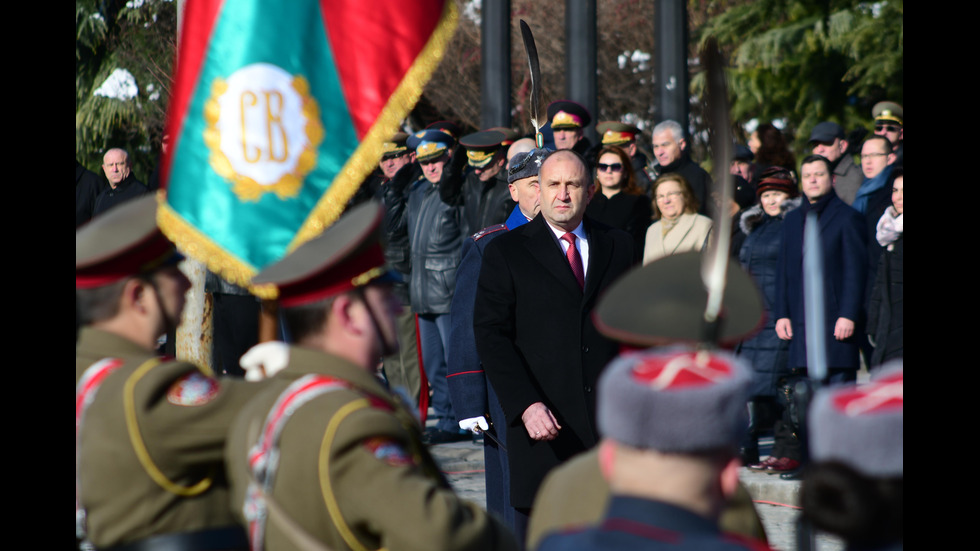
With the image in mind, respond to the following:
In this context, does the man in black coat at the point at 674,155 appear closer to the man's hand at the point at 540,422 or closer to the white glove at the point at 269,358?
the man's hand at the point at 540,422

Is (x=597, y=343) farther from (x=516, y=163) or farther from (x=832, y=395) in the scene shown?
(x=832, y=395)

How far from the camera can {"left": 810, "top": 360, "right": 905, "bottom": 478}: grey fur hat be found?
1.89 m

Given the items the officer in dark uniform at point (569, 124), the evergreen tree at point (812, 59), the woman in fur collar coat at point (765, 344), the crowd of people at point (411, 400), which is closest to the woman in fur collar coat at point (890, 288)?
the crowd of people at point (411, 400)

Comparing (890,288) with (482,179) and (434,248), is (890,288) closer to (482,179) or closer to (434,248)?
(482,179)

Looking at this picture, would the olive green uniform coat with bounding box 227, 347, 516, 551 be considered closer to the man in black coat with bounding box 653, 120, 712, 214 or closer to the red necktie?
the red necktie

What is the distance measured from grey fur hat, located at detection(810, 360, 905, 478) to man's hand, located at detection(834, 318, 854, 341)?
5722 millimetres

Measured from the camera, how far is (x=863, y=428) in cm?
190

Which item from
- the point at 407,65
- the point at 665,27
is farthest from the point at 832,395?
the point at 665,27

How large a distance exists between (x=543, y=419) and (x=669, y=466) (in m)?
2.93

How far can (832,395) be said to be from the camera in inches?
78.6

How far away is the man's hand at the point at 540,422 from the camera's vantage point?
489 centimetres

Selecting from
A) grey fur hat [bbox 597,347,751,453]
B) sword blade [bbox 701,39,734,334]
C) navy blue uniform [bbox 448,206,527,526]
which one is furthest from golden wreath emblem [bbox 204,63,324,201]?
grey fur hat [bbox 597,347,751,453]

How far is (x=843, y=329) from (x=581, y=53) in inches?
217

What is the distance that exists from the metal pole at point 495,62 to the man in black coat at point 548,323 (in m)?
7.28
